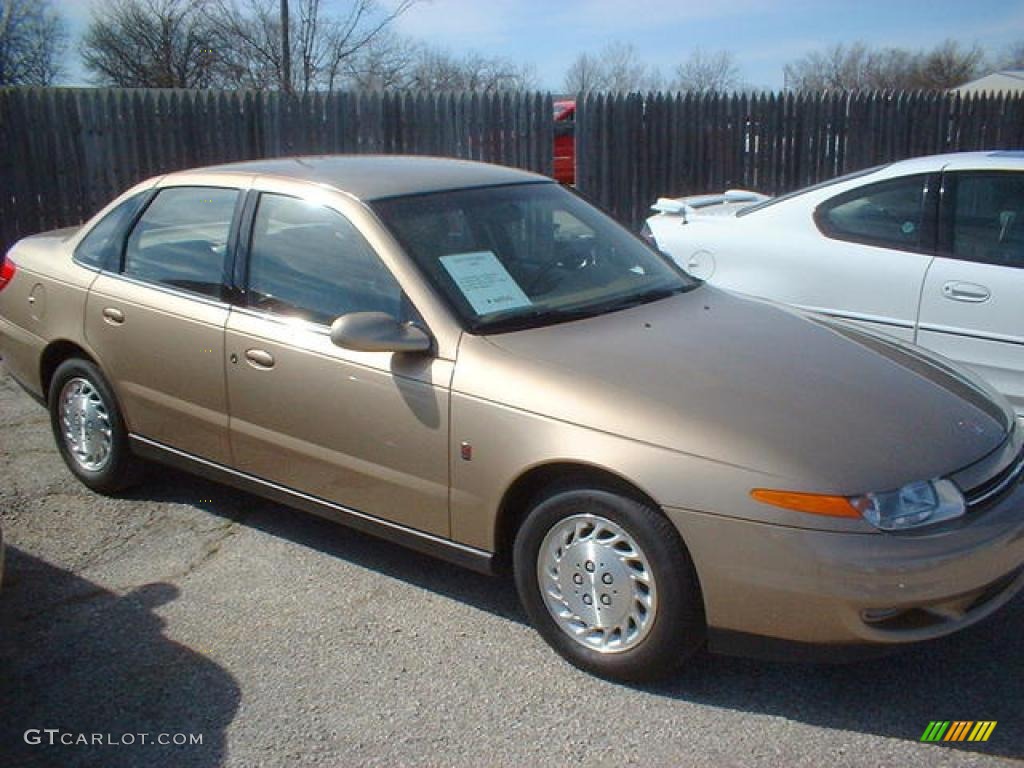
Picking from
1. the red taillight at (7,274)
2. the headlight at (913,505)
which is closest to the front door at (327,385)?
the headlight at (913,505)

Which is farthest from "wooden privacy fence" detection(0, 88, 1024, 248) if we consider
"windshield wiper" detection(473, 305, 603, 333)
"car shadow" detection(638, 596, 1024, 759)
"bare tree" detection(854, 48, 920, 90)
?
"bare tree" detection(854, 48, 920, 90)

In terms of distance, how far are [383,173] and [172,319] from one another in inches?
43.9

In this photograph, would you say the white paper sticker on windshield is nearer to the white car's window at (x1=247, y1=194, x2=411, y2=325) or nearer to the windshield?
the windshield

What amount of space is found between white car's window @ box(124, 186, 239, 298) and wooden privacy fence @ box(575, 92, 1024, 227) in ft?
→ 24.3

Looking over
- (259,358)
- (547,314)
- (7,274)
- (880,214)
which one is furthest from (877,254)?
(7,274)

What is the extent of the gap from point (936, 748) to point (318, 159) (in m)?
3.52

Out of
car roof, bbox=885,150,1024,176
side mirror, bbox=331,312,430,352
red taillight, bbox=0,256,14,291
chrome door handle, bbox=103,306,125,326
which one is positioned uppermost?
car roof, bbox=885,150,1024,176

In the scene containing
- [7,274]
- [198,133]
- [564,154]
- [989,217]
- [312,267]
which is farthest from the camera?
[564,154]

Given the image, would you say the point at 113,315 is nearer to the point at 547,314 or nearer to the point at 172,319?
the point at 172,319

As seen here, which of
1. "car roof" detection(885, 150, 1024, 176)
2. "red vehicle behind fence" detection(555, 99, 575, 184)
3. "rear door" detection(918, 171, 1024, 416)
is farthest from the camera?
"red vehicle behind fence" detection(555, 99, 575, 184)

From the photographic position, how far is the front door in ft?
11.6

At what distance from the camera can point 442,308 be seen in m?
3.54

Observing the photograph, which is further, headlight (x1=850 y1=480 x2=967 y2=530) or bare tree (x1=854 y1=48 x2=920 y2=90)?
bare tree (x1=854 y1=48 x2=920 y2=90)

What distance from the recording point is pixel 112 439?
4762 millimetres
